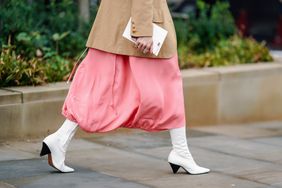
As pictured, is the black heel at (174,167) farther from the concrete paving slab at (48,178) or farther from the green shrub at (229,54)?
the green shrub at (229,54)

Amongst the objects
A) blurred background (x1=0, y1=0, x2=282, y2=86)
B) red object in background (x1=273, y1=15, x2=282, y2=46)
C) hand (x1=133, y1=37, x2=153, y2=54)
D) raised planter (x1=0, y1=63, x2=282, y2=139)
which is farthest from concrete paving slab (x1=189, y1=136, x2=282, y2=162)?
red object in background (x1=273, y1=15, x2=282, y2=46)

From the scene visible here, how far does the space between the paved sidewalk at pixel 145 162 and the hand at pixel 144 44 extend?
939mm

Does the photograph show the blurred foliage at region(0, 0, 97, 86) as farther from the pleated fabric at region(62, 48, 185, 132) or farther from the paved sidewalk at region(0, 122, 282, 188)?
the pleated fabric at region(62, 48, 185, 132)

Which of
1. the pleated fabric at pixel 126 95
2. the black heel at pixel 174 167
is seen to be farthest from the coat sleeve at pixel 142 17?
the black heel at pixel 174 167

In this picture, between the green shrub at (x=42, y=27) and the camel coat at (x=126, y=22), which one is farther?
the green shrub at (x=42, y=27)

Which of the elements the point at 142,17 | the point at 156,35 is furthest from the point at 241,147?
the point at 142,17

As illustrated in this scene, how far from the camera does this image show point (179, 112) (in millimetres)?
5918

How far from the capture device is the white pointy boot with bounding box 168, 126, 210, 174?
5.96m

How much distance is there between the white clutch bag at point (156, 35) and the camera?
Result: 5723 millimetres

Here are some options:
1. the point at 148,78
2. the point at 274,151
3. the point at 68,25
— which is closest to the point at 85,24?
the point at 68,25

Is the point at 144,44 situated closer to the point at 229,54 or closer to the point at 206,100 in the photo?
the point at 206,100

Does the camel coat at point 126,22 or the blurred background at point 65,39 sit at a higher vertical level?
the camel coat at point 126,22

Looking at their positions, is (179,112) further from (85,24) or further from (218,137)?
(85,24)

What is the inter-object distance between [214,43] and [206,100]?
5.21ft
